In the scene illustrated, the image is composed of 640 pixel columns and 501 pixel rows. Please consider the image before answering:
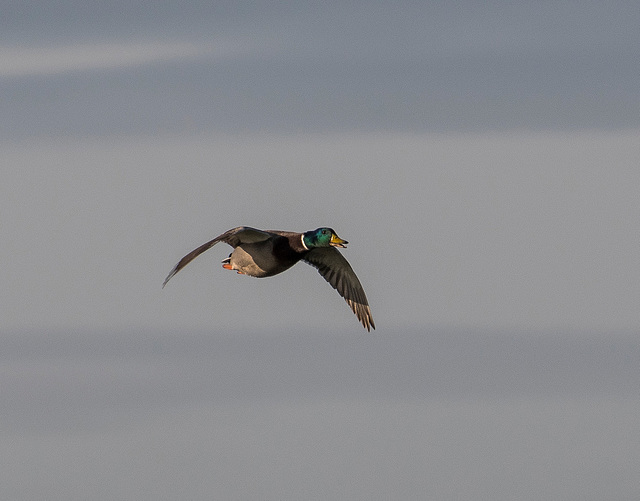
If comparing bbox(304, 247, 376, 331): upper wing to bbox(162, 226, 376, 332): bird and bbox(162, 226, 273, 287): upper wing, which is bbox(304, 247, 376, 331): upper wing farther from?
bbox(162, 226, 273, 287): upper wing

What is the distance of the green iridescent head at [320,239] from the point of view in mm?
40625

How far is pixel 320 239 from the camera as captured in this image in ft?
133

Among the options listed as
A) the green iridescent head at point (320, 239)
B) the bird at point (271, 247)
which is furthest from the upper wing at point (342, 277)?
the green iridescent head at point (320, 239)

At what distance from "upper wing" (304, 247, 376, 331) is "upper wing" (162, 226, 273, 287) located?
3514 mm

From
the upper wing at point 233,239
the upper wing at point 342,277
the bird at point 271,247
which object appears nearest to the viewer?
the upper wing at point 233,239

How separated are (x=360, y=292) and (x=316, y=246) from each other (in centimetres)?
562

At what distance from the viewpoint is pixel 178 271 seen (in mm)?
35188

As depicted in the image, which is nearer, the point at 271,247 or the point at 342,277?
the point at 271,247

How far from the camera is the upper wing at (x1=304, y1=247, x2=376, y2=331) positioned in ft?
145

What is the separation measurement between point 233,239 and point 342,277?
6.13 m


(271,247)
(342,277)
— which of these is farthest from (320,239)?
(342,277)

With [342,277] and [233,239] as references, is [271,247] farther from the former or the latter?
[342,277]

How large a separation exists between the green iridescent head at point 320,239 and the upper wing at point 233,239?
114 centimetres

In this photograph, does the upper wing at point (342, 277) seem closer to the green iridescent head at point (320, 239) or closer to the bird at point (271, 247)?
the bird at point (271, 247)
